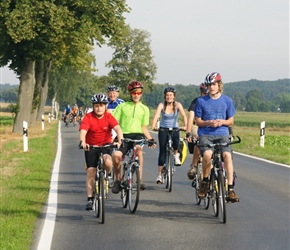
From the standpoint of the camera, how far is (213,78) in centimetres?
863

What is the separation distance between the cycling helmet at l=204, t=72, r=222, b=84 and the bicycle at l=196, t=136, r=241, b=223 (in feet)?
2.79

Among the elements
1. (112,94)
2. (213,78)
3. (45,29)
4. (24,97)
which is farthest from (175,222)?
(24,97)

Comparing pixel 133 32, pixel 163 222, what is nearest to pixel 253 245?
pixel 163 222

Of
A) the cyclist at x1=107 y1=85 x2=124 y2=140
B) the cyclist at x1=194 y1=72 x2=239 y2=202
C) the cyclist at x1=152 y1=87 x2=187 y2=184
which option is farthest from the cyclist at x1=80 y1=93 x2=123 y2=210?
the cyclist at x1=107 y1=85 x2=124 y2=140

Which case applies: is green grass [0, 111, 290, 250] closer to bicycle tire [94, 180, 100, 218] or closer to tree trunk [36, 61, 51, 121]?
bicycle tire [94, 180, 100, 218]

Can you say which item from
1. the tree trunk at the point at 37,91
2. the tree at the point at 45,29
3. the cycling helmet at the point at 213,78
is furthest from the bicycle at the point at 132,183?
the tree trunk at the point at 37,91

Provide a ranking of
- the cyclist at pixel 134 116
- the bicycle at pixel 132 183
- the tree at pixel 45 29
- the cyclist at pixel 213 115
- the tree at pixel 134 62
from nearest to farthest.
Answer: the cyclist at pixel 213 115, the bicycle at pixel 132 183, the cyclist at pixel 134 116, the tree at pixel 45 29, the tree at pixel 134 62

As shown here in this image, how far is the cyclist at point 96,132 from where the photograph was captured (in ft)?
28.8

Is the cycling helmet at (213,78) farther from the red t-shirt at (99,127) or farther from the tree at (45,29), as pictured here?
the tree at (45,29)

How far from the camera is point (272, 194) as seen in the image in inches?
445

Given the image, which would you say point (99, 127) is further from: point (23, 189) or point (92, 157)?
point (23, 189)

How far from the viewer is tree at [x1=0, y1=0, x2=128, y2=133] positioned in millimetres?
29750

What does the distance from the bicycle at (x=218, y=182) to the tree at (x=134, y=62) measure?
294 feet

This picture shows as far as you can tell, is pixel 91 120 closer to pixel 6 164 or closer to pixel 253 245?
pixel 253 245
